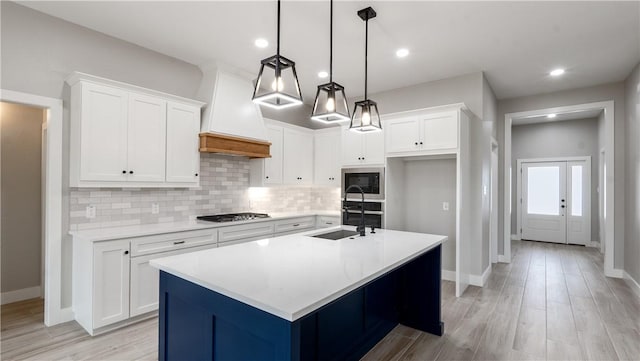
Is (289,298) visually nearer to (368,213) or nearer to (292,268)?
(292,268)

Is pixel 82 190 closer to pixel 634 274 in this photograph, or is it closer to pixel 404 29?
pixel 404 29

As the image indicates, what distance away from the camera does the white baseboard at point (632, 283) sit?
3.93 m

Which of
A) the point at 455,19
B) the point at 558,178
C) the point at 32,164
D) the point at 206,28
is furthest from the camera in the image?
the point at 558,178

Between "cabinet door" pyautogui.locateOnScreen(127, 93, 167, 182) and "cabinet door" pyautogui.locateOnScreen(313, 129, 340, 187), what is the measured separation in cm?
258

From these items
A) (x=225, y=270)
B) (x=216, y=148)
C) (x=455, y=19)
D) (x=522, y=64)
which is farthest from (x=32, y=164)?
(x=522, y=64)

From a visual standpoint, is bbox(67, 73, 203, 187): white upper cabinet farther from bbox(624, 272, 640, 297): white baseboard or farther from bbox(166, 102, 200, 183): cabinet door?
bbox(624, 272, 640, 297): white baseboard

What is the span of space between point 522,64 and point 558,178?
4549 mm

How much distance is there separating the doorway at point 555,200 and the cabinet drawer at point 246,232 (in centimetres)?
648

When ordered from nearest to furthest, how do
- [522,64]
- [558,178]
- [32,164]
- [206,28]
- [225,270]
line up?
[225,270], [206,28], [32,164], [522,64], [558,178]

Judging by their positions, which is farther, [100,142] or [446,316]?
[446,316]

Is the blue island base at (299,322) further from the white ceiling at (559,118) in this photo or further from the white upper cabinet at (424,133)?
the white ceiling at (559,118)

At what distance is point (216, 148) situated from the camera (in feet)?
12.6

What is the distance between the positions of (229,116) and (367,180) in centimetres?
206

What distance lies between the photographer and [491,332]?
291 cm
